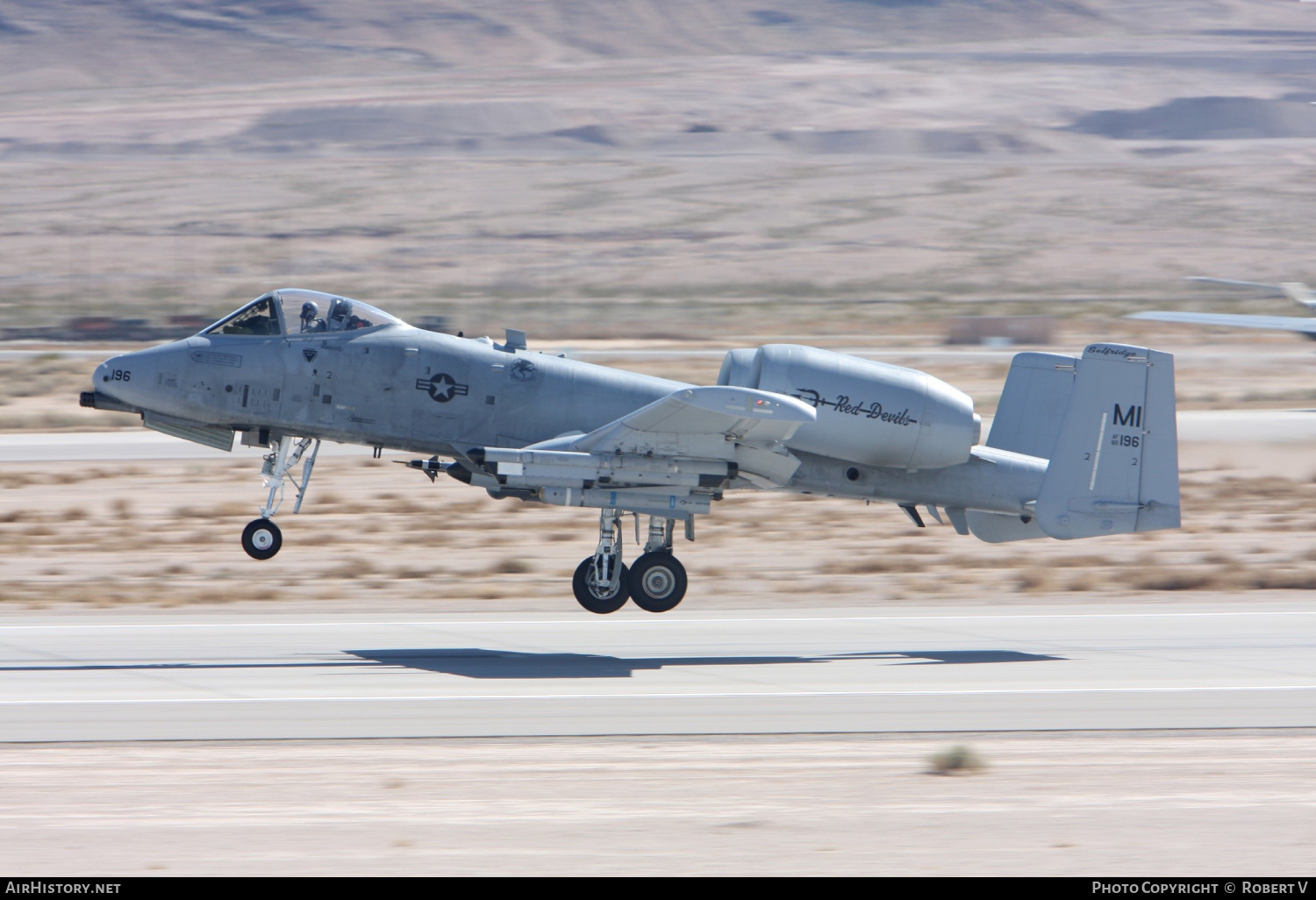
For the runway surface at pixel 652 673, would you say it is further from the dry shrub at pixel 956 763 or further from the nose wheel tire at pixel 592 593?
the dry shrub at pixel 956 763

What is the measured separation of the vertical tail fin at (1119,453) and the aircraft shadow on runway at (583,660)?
165 cm

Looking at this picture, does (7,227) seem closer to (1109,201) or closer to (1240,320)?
(1109,201)

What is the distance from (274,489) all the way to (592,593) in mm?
3582

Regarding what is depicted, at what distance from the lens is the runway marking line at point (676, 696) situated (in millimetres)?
11492

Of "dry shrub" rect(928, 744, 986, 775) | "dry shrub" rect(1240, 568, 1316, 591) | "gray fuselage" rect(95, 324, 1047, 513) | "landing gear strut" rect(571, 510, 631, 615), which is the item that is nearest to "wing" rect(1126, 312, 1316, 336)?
"dry shrub" rect(1240, 568, 1316, 591)

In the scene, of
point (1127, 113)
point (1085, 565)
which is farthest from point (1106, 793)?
point (1127, 113)

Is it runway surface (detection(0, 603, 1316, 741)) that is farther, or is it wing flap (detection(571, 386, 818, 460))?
wing flap (detection(571, 386, 818, 460))

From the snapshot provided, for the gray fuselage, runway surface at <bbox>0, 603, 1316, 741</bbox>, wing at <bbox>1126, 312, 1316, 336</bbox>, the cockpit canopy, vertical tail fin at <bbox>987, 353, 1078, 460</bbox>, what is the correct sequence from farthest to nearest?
wing at <bbox>1126, 312, 1316, 336</bbox>
vertical tail fin at <bbox>987, 353, 1078, 460</bbox>
the cockpit canopy
the gray fuselage
runway surface at <bbox>0, 603, 1316, 741</bbox>

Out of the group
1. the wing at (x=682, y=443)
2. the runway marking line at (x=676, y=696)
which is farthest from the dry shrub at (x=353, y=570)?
the runway marking line at (x=676, y=696)

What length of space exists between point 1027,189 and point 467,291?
42.7m

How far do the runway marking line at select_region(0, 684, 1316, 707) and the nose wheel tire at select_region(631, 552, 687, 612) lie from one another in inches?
111

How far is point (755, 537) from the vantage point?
2236cm

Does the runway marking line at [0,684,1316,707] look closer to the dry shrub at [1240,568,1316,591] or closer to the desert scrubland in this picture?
the desert scrubland

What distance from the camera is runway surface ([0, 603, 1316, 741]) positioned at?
11016 mm
